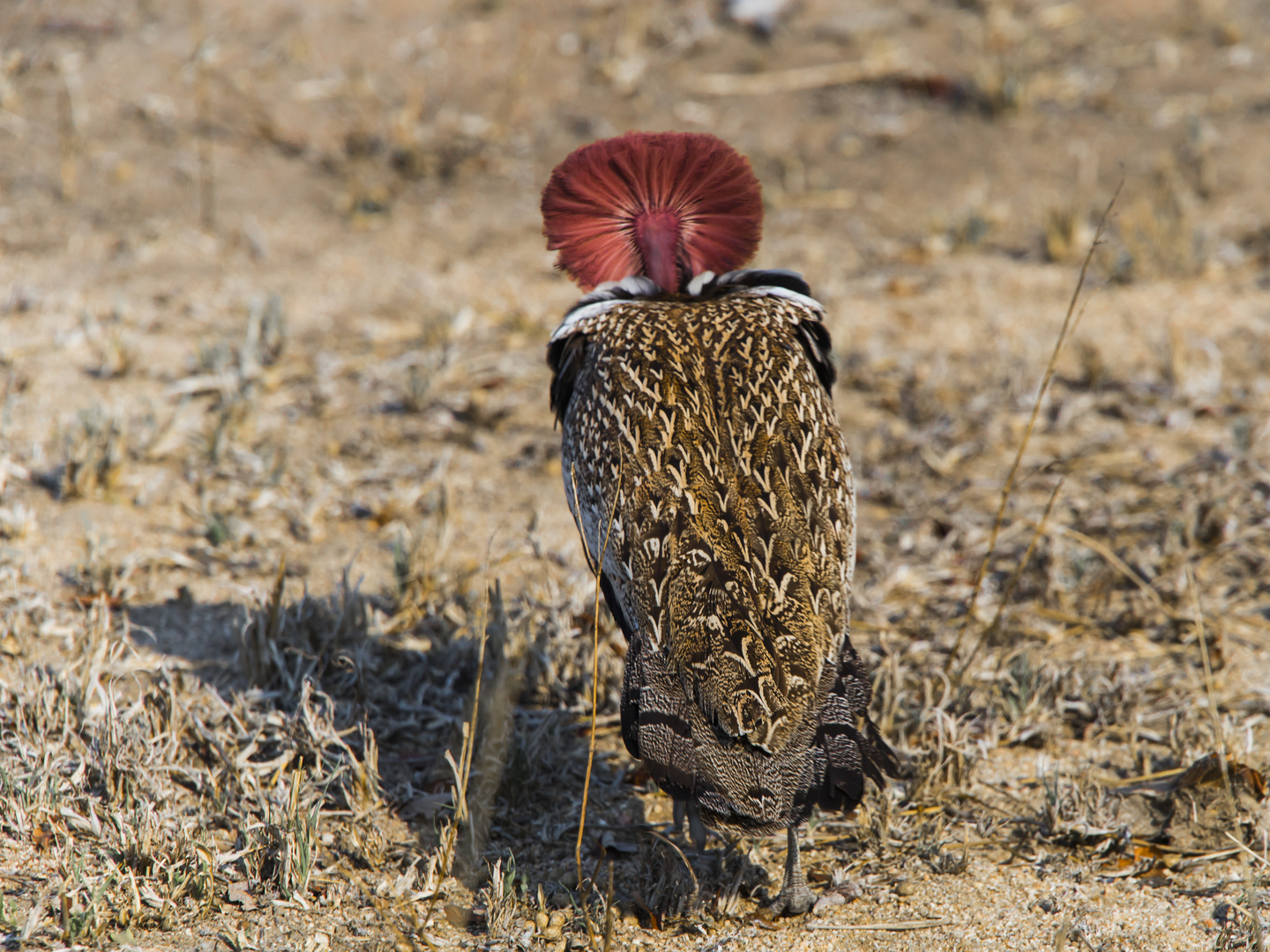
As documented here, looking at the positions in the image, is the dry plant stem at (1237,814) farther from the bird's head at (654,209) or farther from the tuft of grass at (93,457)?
the tuft of grass at (93,457)

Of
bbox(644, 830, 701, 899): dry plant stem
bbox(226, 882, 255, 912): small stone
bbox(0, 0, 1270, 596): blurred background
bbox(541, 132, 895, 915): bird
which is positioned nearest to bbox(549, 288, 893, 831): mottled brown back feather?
bbox(541, 132, 895, 915): bird

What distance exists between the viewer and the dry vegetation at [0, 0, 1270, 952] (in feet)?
10.4

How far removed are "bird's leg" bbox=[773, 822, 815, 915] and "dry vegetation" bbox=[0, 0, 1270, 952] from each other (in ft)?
0.15

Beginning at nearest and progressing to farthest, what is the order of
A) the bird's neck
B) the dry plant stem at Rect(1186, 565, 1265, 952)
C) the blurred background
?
the dry plant stem at Rect(1186, 565, 1265, 952) → the bird's neck → the blurred background

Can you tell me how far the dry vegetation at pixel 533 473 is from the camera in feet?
10.4

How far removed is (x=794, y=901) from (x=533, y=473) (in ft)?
8.33

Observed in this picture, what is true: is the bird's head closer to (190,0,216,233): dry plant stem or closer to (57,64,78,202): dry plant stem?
(190,0,216,233): dry plant stem

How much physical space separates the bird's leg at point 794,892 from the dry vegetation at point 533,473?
0.15 feet

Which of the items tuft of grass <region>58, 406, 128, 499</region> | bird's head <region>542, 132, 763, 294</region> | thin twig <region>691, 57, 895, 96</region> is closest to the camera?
bird's head <region>542, 132, 763, 294</region>

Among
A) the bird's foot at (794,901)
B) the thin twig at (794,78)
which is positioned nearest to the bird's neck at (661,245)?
the bird's foot at (794,901)

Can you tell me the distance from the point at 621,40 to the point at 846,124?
1.81 meters

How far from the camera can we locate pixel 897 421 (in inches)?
217

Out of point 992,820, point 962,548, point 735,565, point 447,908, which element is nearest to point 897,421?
point 962,548

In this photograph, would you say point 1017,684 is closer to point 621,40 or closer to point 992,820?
point 992,820
